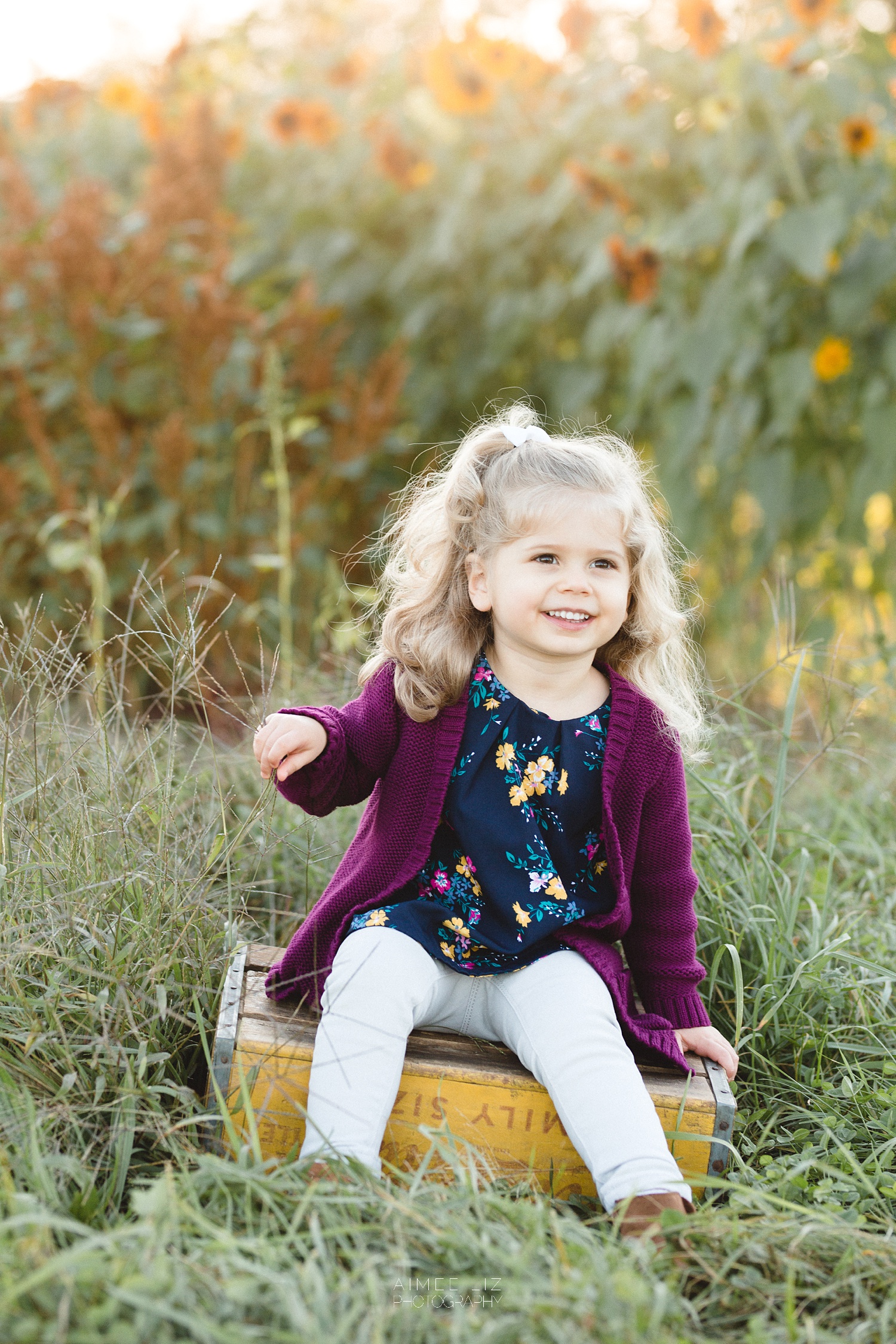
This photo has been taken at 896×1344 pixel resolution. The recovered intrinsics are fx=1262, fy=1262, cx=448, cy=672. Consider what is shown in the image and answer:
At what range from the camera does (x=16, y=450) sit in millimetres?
4051

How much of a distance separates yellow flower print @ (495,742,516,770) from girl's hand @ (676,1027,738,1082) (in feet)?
1.55

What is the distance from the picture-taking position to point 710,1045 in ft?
6.08

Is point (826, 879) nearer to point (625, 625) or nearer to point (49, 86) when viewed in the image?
point (625, 625)

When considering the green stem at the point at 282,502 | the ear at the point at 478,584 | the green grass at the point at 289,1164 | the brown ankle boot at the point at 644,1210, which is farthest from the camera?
the green stem at the point at 282,502

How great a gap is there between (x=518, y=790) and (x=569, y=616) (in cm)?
27

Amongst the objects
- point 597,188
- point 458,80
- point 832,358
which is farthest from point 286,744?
point 458,80

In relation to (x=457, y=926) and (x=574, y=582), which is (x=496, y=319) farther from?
(x=457, y=926)

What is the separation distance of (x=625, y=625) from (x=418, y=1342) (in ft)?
3.74

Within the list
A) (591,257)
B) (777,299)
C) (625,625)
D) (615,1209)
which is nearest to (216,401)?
(591,257)

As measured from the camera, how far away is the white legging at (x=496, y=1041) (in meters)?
1.60

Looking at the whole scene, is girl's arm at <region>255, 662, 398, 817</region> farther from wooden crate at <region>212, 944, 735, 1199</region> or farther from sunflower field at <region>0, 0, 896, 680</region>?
sunflower field at <region>0, 0, 896, 680</region>

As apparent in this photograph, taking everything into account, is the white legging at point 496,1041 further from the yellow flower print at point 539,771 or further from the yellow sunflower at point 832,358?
the yellow sunflower at point 832,358

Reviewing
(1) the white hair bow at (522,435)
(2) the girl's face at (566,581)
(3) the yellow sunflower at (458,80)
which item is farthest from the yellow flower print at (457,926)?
(3) the yellow sunflower at (458,80)

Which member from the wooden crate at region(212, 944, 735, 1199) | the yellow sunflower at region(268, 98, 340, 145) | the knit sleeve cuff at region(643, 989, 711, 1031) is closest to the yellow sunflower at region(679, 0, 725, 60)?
the yellow sunflower at region(268, 98, 340, 145)
